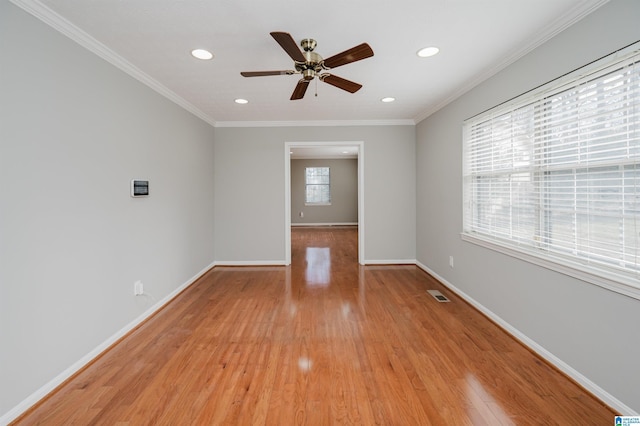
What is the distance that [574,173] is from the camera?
1.94m

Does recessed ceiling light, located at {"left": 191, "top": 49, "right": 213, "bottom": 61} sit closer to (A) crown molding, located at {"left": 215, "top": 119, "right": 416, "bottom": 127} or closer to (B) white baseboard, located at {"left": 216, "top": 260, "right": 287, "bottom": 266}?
(A) crown molding, located at {"left": 215, "top": 119, "right": 416, "bottom": 127}

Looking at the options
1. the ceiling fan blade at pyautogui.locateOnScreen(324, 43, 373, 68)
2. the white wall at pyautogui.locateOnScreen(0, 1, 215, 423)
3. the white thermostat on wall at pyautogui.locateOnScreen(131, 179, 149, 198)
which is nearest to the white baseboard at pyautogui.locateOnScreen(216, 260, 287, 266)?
the white wall at pyautogui.locateOnScreen(0, 1, 215, 423)

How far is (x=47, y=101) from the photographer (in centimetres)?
179

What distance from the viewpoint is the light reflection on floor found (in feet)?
13.3

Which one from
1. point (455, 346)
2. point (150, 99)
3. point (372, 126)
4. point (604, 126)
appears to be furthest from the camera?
point (372, 126)

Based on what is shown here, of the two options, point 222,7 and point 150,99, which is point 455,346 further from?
point 150,99

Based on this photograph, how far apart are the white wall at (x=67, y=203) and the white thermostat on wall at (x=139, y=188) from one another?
0.06 m

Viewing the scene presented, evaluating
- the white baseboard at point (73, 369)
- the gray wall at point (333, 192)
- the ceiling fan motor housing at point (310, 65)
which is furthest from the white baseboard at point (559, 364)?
the gray wall at point (333, 192)

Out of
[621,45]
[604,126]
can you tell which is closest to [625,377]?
[604,126]

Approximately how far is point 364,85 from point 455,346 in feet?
8.85

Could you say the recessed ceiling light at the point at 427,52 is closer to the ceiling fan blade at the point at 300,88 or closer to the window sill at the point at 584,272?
the ceiling fan blade at the point at 300,88

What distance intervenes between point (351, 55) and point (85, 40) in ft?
6.42

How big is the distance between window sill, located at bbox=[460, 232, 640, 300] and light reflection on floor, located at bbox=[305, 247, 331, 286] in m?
2.29

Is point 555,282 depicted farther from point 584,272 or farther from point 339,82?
point 339,82
